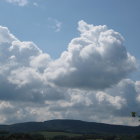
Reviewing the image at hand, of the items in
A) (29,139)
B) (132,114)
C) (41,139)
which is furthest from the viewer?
(41,139)

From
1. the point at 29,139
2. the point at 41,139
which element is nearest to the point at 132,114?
the point at 29,139

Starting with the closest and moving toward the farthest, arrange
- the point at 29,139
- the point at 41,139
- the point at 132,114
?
1. the point at 132,114
2. the point at 29,139
3. the point at 41,139

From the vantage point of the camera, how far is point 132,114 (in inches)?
1305

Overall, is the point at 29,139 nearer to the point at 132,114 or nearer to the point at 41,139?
the point at 41,139

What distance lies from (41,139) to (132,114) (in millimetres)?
170446

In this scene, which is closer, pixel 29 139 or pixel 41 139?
pixel 29 139

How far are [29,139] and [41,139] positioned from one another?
2116 centimetres

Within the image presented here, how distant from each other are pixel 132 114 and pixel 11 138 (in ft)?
503

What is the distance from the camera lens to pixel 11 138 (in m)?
178

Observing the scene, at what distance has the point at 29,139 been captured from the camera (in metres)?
177

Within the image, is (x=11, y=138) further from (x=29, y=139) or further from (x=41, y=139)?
(x=41, y=139)

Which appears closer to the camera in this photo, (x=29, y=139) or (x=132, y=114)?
(x=132, y=114)

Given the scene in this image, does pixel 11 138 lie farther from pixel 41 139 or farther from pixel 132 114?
pixel 132 114

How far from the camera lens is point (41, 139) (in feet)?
648
